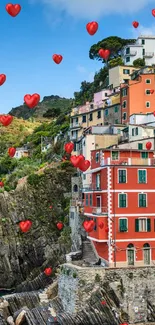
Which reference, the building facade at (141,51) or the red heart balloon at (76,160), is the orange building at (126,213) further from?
the building facade at (141,51)

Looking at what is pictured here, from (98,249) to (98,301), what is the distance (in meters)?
6.50

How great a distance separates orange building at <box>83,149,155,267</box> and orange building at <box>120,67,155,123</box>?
94.1 feet

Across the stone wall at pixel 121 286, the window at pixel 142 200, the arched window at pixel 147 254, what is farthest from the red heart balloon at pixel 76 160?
the arched window at pixel 147 254

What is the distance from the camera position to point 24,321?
38.7m

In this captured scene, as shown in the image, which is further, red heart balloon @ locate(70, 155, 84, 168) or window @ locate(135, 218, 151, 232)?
window @ locate(135, 218, 151, 232)

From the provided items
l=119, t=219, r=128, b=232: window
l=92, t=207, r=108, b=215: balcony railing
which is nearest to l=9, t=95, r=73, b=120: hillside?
l=92, t=207, r=108, b=215: balcony railing

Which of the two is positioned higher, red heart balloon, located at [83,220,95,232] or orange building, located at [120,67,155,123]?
orange building, located at [120,67,155,123]

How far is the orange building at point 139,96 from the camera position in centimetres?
6988

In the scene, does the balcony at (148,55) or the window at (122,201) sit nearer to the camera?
the window at (122,201)

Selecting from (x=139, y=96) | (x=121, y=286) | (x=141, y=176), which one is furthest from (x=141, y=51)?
(x=121, y=286)

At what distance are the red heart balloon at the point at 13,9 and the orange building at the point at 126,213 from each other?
56.8ft

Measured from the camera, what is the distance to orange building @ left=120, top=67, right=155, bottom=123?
69.9 metres

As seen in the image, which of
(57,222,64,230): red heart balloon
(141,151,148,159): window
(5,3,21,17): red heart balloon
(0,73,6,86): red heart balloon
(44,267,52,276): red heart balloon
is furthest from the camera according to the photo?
(57,222,64,230): red heart balloon

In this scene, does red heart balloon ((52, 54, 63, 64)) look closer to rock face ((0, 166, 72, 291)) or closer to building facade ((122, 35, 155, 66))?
rock face ((0, 166, 72, 291))
